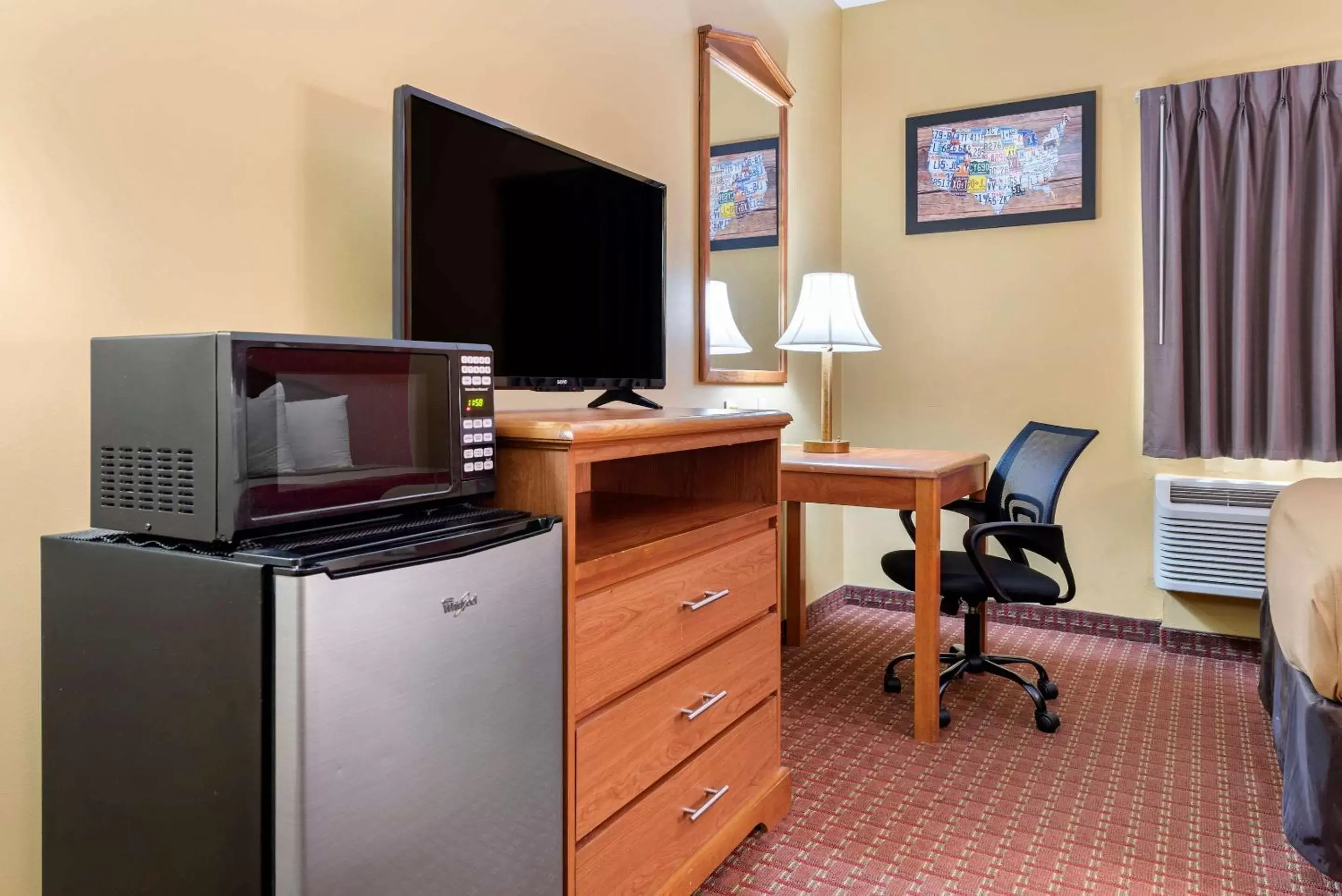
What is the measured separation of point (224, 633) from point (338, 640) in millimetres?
131

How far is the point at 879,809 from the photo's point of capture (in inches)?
84.7

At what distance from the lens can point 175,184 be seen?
136 centimetres

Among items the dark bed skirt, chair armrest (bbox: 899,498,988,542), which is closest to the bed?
the dark bed skirt

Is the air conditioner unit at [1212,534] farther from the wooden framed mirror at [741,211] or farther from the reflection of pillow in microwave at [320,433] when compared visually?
the reflection of pillow in microwave at [320,433]

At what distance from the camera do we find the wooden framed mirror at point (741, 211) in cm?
293

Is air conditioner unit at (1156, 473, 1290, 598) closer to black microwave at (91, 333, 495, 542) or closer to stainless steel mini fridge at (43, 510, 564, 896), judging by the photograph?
stainless steel mini fridge at (43, 510, 564, 896)

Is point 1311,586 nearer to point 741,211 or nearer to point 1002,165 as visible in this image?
point 741,211

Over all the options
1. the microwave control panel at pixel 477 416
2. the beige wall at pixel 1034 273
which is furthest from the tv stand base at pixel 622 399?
the beige wall at pixel 1034 273

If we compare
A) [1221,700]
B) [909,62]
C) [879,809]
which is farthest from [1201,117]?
[879,809]

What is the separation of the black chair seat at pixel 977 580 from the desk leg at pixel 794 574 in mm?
531

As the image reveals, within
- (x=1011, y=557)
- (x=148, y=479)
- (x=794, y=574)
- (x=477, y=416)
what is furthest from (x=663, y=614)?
(x=794, y=574)

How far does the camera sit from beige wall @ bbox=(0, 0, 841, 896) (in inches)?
46.9

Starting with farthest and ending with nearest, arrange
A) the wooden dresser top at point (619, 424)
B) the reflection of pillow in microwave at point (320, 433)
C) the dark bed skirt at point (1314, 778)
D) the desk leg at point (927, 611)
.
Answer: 1. the desk leg at point (927, 611)
2. the dark bed skirt at point (1314, 778)
3. the wooden dresser top at point (619, 424)
4. the reflection of pillow in microwave at point (320, 433)

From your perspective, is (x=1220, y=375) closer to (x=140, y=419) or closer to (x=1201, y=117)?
(x=1201, y=117)
